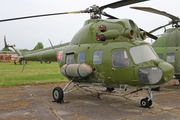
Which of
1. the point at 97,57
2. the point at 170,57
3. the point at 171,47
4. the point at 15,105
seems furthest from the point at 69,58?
the point at 171,47

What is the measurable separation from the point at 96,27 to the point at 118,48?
64.4 inches

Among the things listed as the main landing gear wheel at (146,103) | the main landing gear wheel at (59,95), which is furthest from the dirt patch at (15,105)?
the main landing gear wheel at (146,103)

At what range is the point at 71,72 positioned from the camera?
6.65m

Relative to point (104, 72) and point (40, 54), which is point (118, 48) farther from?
point (40, 54)

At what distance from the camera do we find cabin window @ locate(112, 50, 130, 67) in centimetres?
563

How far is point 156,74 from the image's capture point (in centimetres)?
509

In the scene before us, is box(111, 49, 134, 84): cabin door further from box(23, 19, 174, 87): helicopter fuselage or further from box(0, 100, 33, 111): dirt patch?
box(0, 100, 33, 111): dirt patch

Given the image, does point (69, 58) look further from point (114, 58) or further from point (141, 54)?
point (141, 54)

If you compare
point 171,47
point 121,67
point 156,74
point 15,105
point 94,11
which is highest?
point 94,11

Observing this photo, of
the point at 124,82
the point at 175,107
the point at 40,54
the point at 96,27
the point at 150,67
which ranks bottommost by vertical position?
the point at 175,107

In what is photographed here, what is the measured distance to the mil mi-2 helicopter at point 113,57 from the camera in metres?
5.27

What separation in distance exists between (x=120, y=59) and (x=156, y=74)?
134 centimetres

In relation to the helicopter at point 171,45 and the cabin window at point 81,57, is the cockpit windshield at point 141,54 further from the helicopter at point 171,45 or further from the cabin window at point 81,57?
the helicopter at point 171,45

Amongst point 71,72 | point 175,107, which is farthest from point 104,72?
point 175,107
